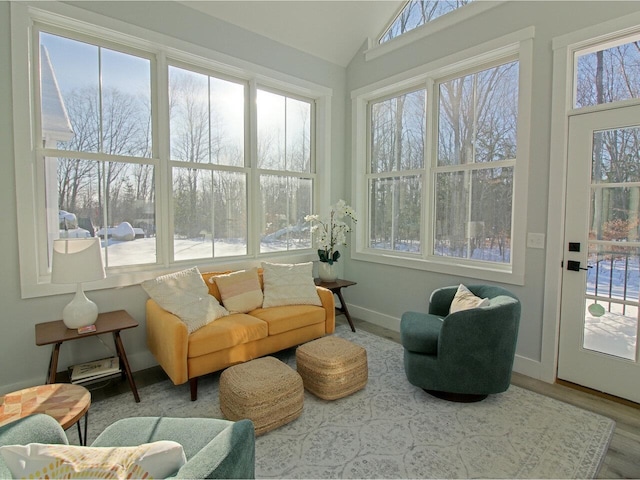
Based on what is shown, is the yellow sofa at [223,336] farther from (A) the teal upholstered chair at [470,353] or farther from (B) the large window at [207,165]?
(A) the teal upholstered chair at [470,353]

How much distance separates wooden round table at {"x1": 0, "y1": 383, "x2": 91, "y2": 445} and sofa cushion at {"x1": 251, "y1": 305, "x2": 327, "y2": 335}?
4.83ft

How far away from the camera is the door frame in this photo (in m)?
2.69

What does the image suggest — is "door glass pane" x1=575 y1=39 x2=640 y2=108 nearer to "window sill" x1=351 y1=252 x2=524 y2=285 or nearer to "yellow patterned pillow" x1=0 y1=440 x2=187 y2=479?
"window sill" x1=351 y1=252 x2=524 y2=285

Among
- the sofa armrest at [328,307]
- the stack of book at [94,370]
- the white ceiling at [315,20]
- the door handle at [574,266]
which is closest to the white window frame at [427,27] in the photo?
the white ceiling at [315,20]

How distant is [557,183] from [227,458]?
301 cm

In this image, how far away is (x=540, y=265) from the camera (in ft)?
9.50

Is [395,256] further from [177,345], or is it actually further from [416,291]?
[177,345]

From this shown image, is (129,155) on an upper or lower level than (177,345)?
upper

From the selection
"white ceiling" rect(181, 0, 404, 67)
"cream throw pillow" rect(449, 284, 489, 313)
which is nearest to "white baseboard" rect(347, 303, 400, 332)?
"cream throw pillow" rect(449, 284, 489, 313)

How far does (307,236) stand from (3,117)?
121 inches

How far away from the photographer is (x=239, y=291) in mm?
3230

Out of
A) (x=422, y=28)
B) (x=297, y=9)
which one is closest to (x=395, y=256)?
(x=422, y=28)

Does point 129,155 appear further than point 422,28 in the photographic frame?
No

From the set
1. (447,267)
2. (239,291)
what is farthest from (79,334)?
(447,267)
